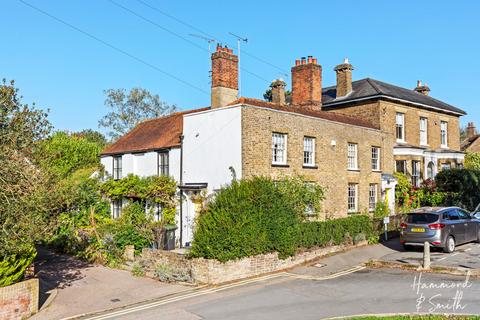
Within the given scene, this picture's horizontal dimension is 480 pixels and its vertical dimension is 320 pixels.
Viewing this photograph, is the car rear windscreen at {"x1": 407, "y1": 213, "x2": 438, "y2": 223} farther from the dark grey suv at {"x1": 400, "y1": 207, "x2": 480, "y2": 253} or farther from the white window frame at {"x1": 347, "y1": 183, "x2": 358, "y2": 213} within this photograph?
the white window frame at {"x1": 347, "y1": 183, "x2": 358, "y2": 213}

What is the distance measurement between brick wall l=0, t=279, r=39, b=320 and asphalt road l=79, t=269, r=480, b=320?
1.82 m

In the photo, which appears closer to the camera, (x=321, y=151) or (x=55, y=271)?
(x=55, y=271)

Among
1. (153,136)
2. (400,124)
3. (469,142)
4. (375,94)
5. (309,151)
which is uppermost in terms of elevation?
(375,94)

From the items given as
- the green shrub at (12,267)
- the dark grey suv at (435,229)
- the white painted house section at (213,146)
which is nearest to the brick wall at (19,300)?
the green shrub at (12,267)

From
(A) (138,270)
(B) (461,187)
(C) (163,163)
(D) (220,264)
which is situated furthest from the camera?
(B) (461,187)

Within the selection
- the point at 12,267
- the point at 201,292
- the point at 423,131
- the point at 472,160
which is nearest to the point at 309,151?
the point at 201,292

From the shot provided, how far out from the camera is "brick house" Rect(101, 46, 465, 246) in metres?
19.3

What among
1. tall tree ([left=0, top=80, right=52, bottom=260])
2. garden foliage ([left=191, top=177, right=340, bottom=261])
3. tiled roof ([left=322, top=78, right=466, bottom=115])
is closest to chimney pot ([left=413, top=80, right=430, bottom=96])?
tiled roof ([left=322, top=78, right=466, bottom=115])

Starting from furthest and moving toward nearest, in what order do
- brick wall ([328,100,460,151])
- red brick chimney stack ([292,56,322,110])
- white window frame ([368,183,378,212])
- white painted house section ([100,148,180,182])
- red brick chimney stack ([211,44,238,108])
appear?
brick wall ([328,100,460,151]) → red brick chimney stack ([292,56,322,110]) → white window frame ([368,183,378,212]) → white painted house section ([100,148,180,182]) → red brick chimney stack ([211,44,238,108])

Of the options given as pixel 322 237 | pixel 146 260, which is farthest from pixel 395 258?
pixel 146 260

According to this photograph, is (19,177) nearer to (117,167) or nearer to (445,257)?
(445,257)

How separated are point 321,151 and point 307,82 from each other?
642 centimetres

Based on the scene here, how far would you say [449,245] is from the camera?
18.2 metres

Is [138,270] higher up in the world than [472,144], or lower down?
lower down
